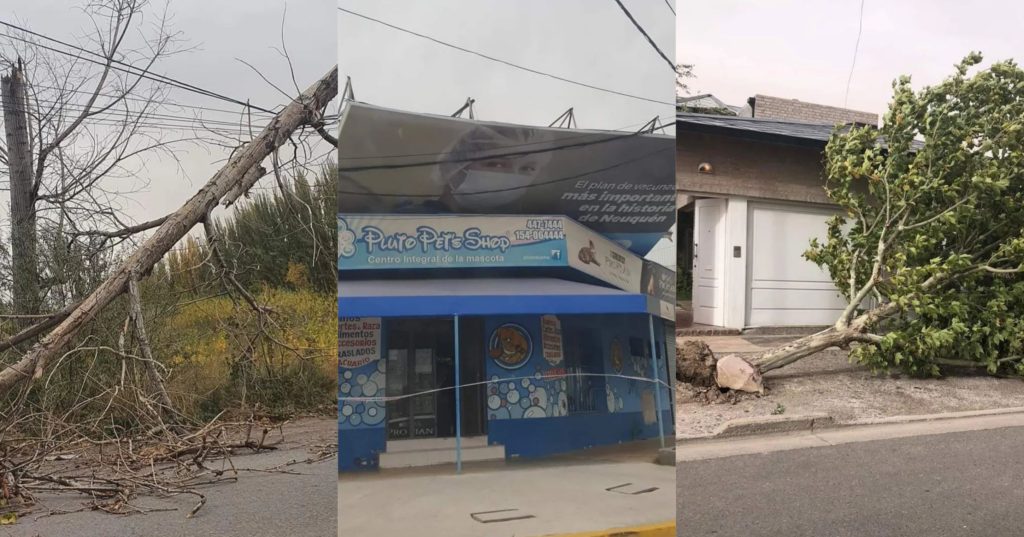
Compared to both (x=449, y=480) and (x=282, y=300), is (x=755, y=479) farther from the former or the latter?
(x=449, y=480)

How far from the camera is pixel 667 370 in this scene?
1.82 m

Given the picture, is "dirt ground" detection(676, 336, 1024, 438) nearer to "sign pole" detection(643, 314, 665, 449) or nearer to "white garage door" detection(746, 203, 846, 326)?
"white garage door" detection(746, 203, 846, 326)

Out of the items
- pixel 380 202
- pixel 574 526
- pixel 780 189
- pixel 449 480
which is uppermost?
pixel 780 189

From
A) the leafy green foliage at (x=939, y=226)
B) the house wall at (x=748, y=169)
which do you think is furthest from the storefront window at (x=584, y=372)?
the house wall at (x=748, y=169)

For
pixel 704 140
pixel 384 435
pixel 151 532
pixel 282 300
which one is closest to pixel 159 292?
pixel 282 300

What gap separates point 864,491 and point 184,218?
18.0 ft

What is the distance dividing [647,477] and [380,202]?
0.95m

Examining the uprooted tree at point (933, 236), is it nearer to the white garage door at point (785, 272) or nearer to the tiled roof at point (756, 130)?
the tiled roof at point (756, 130)

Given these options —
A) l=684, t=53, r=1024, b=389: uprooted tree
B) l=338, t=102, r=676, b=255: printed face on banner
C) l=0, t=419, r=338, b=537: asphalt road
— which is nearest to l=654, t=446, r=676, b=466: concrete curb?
l=338, t=102, r=676, b=255: printed face on banner

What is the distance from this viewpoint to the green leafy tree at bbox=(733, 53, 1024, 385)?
802cm

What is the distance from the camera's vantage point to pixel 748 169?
10.8 metres

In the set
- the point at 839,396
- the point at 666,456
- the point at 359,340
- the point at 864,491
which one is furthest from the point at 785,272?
the point at 359,340

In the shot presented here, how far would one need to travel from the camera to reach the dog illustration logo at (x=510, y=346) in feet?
5.28

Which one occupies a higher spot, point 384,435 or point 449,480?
point 384,435
